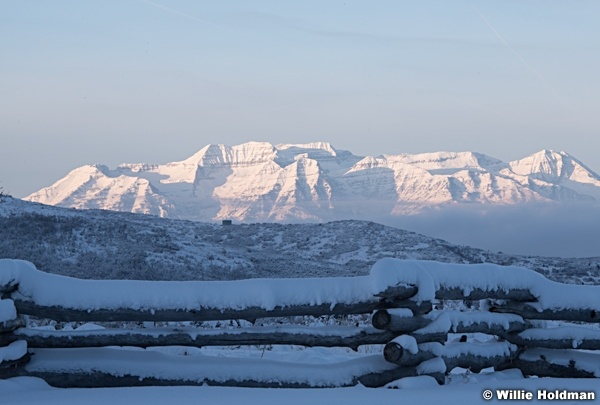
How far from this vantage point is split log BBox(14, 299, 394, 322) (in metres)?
7.04

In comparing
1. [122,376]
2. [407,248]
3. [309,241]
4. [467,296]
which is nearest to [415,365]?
[467,296]

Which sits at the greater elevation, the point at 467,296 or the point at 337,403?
the point at 467,296

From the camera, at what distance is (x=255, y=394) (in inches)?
266

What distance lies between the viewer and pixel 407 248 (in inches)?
1828

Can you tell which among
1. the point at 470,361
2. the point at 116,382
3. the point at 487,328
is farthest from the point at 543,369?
the point at 116,382

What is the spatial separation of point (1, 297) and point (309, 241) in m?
43.3

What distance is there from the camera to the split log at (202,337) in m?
7.20

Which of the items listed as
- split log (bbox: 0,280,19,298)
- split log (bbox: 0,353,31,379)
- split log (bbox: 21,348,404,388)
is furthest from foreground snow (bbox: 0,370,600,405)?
split log (bbox: 0,280,19,298)

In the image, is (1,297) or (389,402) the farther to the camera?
(1,297)

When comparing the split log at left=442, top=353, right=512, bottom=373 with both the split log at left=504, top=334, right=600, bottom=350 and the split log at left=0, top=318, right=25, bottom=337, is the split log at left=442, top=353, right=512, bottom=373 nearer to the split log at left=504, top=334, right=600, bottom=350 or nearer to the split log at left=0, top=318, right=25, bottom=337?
the split log at left=504, top=334, right=600, bottom=350

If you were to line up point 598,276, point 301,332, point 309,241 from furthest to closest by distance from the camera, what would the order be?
point 309,241 < point 598,276 < point 301,332

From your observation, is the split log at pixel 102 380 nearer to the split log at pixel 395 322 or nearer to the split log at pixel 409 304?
the split log at pixel 395 322

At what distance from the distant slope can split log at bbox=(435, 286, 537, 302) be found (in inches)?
818

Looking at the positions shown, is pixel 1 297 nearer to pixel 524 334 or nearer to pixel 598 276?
pixel 524 334
